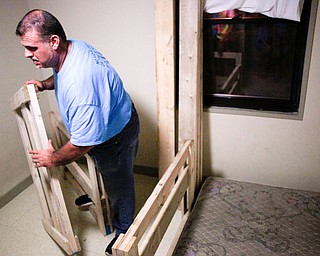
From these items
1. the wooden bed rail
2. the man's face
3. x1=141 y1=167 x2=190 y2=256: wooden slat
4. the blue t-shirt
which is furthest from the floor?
the man's face

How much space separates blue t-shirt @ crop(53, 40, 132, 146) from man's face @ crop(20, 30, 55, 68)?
0.24ft

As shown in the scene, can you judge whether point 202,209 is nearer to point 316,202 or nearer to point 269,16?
point 316,202

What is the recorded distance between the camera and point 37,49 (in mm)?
1390

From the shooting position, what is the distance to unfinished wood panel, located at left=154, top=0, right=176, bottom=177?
6.04ft

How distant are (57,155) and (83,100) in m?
0.33

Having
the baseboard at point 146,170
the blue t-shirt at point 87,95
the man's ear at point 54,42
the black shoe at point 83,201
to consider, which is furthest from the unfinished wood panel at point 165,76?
the man's ear at point 54,42

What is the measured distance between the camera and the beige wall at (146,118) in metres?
2.04

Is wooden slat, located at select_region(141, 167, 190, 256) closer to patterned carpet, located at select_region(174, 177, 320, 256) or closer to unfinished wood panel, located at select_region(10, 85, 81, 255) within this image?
patterned carpet, located at select_region(174, 177, 320, 256)

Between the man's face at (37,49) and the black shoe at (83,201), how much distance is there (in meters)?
1.14

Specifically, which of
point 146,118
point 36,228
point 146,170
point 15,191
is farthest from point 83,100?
point 15,191

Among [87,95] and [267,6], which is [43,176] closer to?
[87,95]

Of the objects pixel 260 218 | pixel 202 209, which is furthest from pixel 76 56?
pixel 260 218

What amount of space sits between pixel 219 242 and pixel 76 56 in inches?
46.8

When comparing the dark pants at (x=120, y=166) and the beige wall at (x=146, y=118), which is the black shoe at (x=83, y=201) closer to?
the dark pants at (x=120, y=166)
